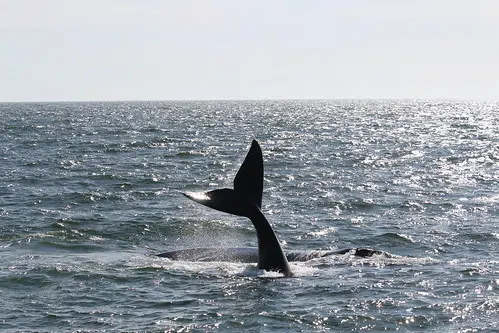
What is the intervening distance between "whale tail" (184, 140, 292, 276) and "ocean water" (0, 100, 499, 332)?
0.34 metres

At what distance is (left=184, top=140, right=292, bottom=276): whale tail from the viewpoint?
55.2 feet

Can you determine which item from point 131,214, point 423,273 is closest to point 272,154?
point 131,214

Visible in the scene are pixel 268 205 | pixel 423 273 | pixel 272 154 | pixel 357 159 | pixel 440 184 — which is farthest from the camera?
pixel 272 154

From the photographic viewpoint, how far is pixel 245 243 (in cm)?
2330

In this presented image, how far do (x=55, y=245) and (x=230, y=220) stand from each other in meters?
6.62

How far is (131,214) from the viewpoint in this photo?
27.5 m

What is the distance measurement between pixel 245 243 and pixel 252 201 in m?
6.06

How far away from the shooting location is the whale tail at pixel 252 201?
16.8 meters

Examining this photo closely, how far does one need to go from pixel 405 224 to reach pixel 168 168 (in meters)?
19.5

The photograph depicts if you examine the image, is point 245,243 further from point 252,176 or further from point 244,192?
point 252,176

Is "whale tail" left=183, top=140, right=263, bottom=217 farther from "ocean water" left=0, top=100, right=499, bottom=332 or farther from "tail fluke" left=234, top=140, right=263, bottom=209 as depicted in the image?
"ocean water" left=0, top=100, right=499, bottom=332

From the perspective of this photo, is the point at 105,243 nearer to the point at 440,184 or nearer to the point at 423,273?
the point at 423,273

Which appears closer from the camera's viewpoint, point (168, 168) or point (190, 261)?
point (190, 261)

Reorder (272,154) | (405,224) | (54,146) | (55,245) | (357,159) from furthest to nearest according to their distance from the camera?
(54,146) < (272,154) < (357,159) < (405,224) < (55,245)
